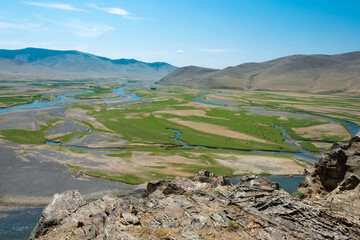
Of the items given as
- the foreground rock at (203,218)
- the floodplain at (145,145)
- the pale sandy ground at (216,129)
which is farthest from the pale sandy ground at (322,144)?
the foreground rock at (203,218)

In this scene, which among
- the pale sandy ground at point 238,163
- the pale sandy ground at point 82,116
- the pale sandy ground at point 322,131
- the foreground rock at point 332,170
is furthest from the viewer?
the pale sandy ground at point 82,116

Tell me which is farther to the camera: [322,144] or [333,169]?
[322,144]

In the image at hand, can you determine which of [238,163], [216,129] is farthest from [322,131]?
[238,163]

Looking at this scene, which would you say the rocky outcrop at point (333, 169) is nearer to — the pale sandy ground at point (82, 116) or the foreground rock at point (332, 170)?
the foreground rock at point (332, 170)

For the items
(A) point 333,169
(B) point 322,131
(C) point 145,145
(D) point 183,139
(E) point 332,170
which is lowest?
(C) point 145,145

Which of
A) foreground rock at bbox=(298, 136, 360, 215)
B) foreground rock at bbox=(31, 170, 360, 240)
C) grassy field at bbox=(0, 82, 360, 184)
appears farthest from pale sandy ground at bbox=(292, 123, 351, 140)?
foreground rock at bbox=(31, 170, 360, 240)

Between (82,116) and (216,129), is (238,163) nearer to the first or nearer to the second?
(216,129)
